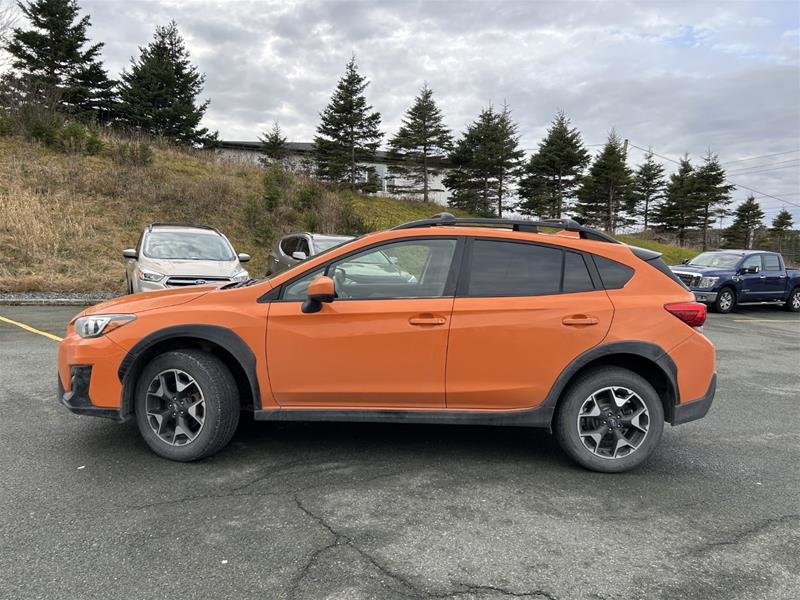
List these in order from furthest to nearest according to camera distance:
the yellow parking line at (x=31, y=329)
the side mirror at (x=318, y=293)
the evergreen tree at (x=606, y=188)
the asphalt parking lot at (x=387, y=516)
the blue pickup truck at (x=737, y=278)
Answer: the evergreen tree at (x=606, y=188), the blue pickup truck at (x=737, y=278), the yellow parking line at (x=31, y=329), the side mirror at (x=318, y=293), the asphalt parking lot at (x=387, y=516)

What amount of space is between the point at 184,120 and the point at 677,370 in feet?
119

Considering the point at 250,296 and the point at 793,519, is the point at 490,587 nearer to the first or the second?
the point at 793,519

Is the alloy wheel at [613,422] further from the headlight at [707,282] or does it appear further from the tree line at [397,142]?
the tree line at [397,142]

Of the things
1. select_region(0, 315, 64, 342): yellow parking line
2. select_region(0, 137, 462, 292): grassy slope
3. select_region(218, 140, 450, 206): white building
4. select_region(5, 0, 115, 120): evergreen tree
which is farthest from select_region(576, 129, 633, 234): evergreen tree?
select_region(0, 315, 64, 342): yellow parking line

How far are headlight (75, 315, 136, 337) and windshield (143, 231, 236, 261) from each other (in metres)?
6.71

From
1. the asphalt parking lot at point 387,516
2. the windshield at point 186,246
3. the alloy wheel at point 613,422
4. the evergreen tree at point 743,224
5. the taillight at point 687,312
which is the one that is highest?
the evergreen tree at point 743,224

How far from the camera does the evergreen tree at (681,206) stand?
165 ft

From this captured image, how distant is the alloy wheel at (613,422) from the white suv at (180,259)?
6409 mm


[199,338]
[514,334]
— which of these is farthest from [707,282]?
[199,338]

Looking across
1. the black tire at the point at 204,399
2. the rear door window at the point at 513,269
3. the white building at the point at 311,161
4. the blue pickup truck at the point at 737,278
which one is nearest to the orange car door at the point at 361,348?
the rear door window at the point at 513,269

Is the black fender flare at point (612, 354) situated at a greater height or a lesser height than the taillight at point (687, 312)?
lesser

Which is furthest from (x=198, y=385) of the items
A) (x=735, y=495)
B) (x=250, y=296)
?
(x=735, y=495)

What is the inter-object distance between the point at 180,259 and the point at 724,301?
1456cm

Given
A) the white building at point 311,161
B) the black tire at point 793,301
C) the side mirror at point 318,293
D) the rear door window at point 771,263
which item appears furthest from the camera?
the white building at point 311,161
